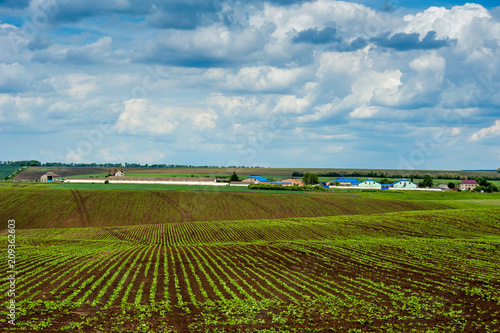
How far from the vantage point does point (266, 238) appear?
59938 millimetres

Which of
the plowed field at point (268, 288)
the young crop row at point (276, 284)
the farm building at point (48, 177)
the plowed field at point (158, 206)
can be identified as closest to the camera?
the plowed field at point (268, 288)

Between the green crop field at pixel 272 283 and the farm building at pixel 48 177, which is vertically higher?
the farm building at pixel 48 177

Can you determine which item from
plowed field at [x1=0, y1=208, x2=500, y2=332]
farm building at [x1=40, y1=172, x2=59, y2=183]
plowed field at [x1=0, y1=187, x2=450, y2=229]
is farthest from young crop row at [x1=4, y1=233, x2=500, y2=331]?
farm building at [x1=40, y1=172, x2=59, y2=183]

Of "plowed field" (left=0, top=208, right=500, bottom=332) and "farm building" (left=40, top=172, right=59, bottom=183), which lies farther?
"farm building" (left=40, top=172, right=59, bottom=183)

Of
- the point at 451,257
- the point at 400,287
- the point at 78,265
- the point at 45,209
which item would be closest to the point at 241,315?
the point at 400,287

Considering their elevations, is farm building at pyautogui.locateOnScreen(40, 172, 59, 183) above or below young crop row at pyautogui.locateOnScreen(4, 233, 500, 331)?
above

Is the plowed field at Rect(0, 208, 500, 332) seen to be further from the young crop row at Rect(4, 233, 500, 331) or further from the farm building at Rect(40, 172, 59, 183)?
the farm building at Rect(40, 172, 59, 183)

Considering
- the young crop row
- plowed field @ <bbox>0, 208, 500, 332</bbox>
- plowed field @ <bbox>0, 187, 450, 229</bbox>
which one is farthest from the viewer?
plowed field @ <bbox>0, 187, 450, 229</bbox>

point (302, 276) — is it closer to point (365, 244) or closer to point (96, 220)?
point (365, 244)

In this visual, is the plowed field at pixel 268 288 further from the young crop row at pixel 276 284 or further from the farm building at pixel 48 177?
the farm building at pixel 48 177

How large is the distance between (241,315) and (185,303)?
3750mm

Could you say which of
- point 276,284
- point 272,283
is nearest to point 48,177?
point 272,283

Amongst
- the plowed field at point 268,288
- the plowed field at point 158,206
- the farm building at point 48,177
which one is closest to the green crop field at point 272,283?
the plowed field at point 268,288

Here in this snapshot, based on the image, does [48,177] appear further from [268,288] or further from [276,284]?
[268,288]
